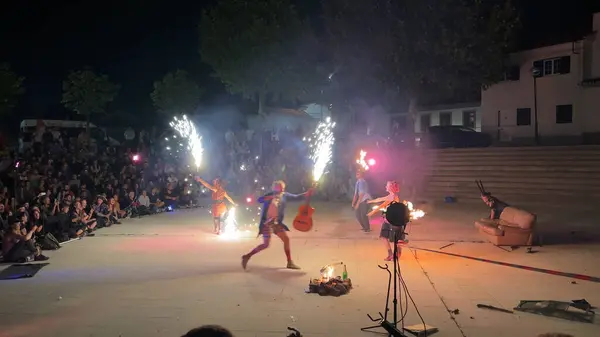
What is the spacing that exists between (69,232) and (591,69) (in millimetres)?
25181

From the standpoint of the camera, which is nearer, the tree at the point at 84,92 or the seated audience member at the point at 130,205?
the seated audience member at the point at 130,205

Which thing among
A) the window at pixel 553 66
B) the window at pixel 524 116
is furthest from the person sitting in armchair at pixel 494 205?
the window at pixel 524 116

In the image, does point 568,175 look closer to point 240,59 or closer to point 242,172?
point 242,172

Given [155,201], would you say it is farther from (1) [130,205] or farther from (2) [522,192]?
(2) [522,192]

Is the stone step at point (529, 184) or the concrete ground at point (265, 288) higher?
the stone step at point (529, 184)

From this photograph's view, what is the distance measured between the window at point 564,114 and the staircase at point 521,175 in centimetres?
654

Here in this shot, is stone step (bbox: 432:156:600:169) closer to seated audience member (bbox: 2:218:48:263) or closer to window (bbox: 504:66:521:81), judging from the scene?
window (bbox: 504:66:521:81)

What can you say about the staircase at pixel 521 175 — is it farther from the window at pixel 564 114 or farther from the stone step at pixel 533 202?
the window at pixel 564 114

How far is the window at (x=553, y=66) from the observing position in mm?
26906

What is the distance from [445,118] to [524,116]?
8387 mm

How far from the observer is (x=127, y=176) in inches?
779

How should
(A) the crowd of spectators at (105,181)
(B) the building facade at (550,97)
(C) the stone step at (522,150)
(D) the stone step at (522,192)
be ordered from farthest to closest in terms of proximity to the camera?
(B) the building facade at (550,97), (C) the stone step at (522,150), (D) the stone step at (522,192), (A) the crowd of spectators at (105,181)

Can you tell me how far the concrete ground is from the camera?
6.34 meters

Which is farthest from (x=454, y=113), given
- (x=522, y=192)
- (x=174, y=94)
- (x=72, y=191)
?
(x=72, y=191)
